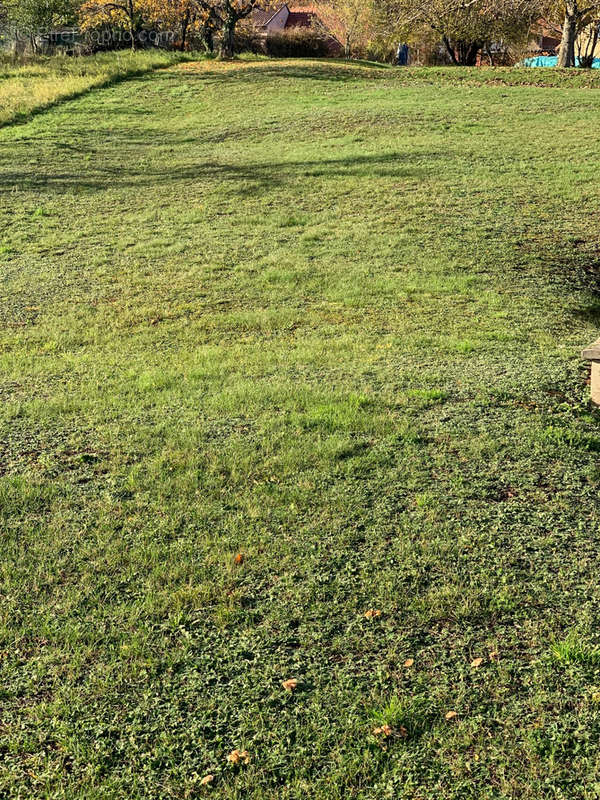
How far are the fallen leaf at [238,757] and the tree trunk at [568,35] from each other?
27426mm

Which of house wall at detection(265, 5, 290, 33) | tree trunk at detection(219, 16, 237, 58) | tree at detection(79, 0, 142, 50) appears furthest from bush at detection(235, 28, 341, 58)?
house wall at detection(265, 5, 290, 33)

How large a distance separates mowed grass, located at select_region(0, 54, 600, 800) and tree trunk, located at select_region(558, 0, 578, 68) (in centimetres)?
1741

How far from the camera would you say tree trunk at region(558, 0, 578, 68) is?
2572 cm

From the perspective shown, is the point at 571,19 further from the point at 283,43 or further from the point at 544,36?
the point at 544,36

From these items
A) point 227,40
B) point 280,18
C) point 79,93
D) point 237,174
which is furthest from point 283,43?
point 237,174

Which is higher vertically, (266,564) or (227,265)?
(227,265)

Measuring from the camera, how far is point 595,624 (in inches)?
146

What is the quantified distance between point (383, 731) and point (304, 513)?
1.63 meters

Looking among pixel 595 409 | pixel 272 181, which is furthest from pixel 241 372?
pixel 272 181

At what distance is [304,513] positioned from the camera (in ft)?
15.1

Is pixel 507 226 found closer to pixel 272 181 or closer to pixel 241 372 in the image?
pixel 272 181

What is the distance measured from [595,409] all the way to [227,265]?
6.12 m

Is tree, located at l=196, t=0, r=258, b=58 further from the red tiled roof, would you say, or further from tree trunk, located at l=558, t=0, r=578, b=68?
the red tiled roof

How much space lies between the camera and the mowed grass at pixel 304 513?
3.13m
